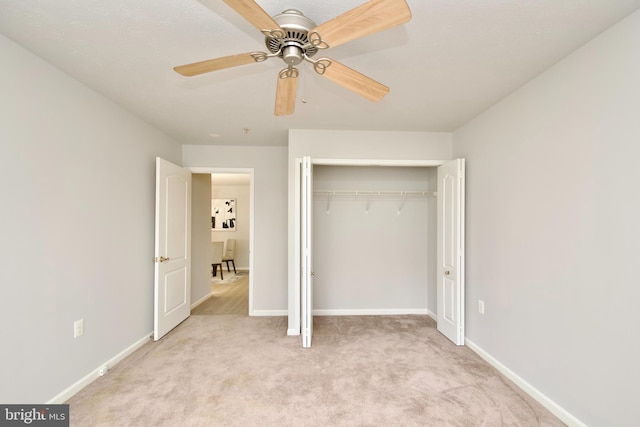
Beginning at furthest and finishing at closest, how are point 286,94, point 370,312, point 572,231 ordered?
point 370,312 → point 572,231 → point 286,94

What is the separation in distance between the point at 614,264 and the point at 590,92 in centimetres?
105

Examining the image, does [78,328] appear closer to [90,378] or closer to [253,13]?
[90,378]

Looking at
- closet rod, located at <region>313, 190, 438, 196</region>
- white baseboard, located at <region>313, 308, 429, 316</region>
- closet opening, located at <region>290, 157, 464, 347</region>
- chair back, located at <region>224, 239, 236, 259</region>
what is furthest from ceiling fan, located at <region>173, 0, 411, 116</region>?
chair back, located at <region>224, 239, 236, 259</region>

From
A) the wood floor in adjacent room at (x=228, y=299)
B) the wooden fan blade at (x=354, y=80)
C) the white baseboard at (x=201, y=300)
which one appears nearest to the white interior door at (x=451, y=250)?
the wooden fan blade at (x=354, y=80)

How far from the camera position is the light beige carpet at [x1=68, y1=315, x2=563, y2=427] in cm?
201

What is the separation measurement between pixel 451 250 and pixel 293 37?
2753mm

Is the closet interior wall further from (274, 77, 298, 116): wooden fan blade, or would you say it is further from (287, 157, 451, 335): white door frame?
(274, 77, 298, 116): wooden fan blade

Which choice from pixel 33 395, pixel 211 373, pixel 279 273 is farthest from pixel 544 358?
pixel 33 395

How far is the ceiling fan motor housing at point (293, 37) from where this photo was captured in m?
1.40

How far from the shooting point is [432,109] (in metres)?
2.91

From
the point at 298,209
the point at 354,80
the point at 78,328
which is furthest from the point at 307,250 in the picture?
the point at 78,328

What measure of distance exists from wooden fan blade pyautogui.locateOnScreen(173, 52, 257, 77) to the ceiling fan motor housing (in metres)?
0.14

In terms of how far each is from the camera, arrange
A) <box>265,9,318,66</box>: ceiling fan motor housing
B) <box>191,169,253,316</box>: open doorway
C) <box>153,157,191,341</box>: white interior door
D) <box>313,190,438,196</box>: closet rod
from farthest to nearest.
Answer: <box>191,169,253,316</box>: open doorway, <box>313,190,438,196</box>: closet rod, <box>153,157,191,341</box>: white interior door, <box>265,9,318,66</box>: ceiling fan motor housing

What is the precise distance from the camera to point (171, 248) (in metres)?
3.57
